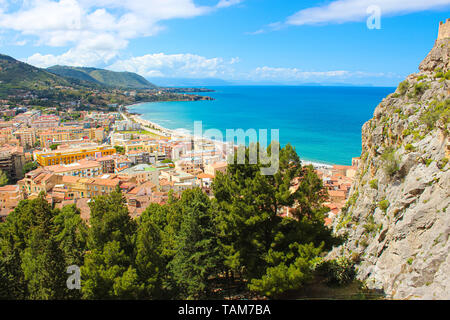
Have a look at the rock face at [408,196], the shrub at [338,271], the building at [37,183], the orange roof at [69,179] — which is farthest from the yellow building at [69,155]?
the shrub at [338,271]

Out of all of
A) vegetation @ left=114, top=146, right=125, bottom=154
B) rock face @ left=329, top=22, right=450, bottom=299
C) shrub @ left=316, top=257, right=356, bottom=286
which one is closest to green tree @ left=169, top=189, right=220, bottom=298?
shrub @ left=316, top=257, right=356, bottom=286

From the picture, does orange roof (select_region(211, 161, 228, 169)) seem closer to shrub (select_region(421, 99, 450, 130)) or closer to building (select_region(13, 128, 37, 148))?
shrub (select_region(421, 99, 450, 130))

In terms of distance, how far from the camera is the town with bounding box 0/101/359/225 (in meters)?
34.7

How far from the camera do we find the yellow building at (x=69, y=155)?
5541 cm

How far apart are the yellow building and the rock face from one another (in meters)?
52.4

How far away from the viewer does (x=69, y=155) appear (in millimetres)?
57594

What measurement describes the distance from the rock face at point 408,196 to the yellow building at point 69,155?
5238 centimetres

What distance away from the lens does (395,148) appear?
13.0m

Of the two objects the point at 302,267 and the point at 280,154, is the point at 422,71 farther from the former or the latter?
the point at 302,267

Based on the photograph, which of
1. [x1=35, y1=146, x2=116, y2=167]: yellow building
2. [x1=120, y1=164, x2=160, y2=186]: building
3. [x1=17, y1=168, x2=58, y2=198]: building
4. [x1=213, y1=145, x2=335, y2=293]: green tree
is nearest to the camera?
[x1=213, y1=145, x2=335, y2=293]: green tree

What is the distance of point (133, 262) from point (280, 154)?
6.55 meters

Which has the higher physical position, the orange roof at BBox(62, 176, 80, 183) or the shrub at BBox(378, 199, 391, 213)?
the shrub at BBox(378, 199, 391, 213)

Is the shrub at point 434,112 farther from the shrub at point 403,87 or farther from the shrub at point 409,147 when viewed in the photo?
the shrub at point 403,87
